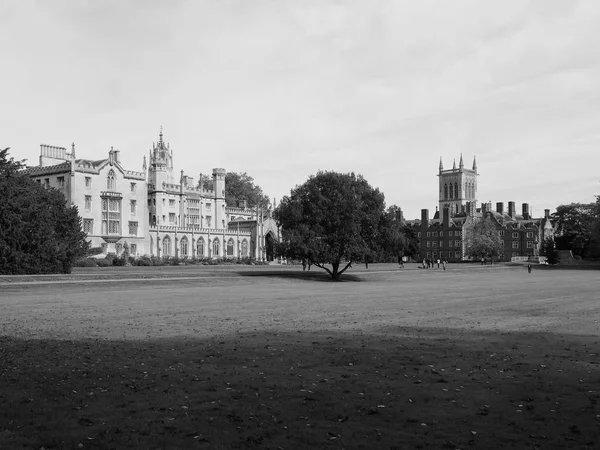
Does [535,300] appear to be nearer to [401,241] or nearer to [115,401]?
[115,401]

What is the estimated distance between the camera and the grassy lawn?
8.20 metres

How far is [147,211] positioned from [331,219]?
1822 inches

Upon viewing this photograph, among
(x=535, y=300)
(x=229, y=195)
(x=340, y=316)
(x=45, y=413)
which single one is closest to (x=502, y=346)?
(x=340, y=316)

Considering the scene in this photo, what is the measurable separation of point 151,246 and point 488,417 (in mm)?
92163

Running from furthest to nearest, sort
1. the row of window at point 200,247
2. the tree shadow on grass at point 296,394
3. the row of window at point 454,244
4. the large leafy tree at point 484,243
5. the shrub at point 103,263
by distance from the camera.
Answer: the row of window at point 454,244 < the large leafy tree at point 484,243 < the row of window at point 200,247 < the shrub at point 103,263 < the tree shadow on grass at point 296,394

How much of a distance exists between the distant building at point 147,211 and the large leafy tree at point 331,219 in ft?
68.4

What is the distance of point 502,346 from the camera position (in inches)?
597

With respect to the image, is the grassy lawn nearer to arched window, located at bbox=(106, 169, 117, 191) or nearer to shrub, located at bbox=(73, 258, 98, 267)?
shrub, located at bbox=(73, 258, 98, 267)

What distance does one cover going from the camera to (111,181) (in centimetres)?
9162

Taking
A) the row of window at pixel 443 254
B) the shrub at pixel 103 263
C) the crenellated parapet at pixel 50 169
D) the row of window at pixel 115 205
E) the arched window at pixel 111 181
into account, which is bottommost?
the row of window at pixel 443 254

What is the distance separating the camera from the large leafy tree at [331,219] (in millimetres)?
56719

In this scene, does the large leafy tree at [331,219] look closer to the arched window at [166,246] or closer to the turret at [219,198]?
the arched window at [166,246]

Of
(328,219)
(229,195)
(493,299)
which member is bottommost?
(493,299)

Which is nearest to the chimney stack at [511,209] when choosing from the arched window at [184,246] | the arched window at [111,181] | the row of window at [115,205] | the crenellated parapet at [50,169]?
the arched window at [184,246]
